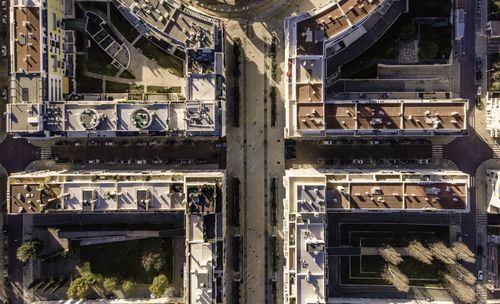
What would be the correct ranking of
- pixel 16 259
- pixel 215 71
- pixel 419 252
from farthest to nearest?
1. pixel 16 259
2. pixel 419 252
3. pixel 215 71

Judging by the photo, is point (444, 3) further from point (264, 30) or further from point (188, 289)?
point (188, 289)

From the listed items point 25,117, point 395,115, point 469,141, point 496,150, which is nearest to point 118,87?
point 25,117

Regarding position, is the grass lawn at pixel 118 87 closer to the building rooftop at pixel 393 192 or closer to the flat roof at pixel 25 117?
the flat roof at pixel 25 117

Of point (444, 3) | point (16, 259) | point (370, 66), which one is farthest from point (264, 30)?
point (16, 259)

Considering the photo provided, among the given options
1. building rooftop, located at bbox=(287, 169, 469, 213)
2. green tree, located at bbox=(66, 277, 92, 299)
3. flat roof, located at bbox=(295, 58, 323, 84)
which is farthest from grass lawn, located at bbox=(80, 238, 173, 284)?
flat roof, located at bbox=(295, 58, 323, 84)

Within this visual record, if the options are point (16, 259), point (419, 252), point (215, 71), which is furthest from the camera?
point (16, 259)

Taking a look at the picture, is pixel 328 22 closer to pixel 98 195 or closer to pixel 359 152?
pixel 359 152

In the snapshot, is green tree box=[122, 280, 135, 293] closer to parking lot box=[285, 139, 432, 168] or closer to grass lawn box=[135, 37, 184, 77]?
parking lot box=[285, 139, 432, 168]
